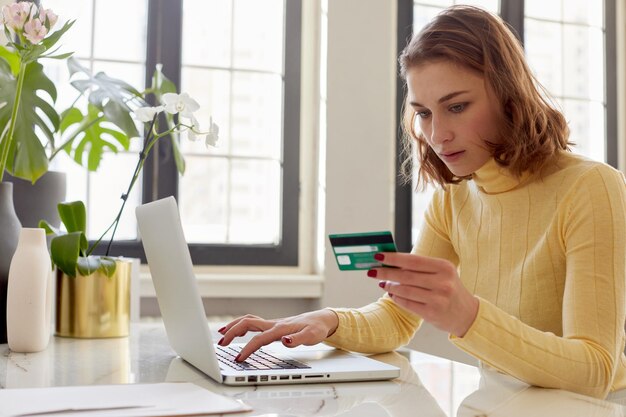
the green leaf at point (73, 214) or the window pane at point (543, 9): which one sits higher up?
the window pane at point (543, 9)

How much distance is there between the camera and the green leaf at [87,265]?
155 centimetres

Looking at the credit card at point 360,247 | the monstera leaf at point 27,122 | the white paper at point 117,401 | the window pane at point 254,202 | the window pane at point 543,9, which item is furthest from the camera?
the window pane at point 543,9

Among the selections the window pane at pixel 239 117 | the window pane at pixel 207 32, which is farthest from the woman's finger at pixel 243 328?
the window pane at pixel 207 32

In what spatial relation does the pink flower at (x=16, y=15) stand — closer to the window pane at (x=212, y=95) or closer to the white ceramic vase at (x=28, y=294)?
the white ceramic vase at (x=28, y=294)

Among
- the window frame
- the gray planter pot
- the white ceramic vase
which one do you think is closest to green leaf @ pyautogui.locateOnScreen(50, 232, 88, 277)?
the white ceramic vase

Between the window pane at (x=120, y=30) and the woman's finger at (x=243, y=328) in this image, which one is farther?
the window pane at (x=120, y=30)

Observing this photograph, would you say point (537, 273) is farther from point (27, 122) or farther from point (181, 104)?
point (27, 122)

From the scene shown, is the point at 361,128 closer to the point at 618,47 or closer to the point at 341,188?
the point at 341,188

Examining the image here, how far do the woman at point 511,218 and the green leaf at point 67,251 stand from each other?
0.38 m

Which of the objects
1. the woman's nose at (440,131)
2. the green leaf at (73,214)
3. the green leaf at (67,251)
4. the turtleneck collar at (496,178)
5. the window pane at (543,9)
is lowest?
the green leaf at (67,251)

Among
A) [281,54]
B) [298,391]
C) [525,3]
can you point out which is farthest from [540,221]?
[525,3]

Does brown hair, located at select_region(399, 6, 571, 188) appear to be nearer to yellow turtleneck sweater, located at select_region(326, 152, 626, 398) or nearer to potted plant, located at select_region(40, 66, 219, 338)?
yellow turtleneck sweater, located at select_region(326, 152, 626, 398)

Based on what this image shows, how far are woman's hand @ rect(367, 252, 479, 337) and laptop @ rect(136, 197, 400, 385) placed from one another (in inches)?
4.3

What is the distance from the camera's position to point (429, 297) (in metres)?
1.01
